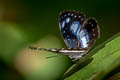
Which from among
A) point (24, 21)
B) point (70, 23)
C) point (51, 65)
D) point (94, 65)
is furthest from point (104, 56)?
point (24, 21)

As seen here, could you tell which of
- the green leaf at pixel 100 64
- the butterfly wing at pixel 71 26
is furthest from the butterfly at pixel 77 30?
the green leaf at pixel 100 64

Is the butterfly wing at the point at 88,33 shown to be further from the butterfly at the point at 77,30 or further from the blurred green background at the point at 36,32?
the blurred green background at the point at 36,32

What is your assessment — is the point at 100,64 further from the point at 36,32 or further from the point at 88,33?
the point at 36,32

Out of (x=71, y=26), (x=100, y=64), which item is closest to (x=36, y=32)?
(x=71, y=26)

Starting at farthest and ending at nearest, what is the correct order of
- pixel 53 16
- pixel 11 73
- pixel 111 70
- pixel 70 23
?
pixel 53 16 → pixel 11 73 → pixel 70 23 → pixel 111 70

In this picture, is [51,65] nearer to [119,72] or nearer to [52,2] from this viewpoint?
[52,2]

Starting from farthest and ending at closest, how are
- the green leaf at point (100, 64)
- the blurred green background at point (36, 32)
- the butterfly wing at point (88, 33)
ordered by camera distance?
the blurred green background at point (36, 32), the butterfly wing at point (88, 33), the green leaf at point (100, 64)
